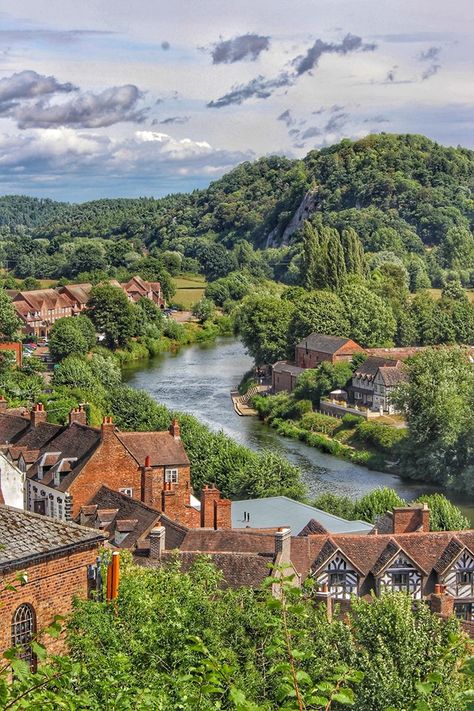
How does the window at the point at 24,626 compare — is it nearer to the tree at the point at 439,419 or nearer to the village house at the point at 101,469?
the village house at the point at 101,469

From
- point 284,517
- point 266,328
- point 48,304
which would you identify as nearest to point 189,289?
point 48,304

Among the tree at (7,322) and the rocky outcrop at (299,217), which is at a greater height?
the rocky outcrop at (299,217)

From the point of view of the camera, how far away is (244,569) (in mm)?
23891

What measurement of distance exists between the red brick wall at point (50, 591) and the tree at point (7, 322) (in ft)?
202

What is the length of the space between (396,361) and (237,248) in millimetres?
91837

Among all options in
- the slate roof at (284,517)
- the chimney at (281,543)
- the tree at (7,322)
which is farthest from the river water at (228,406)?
the chimney at (281,543)

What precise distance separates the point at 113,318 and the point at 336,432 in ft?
125

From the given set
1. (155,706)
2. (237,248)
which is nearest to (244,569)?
(155,706)

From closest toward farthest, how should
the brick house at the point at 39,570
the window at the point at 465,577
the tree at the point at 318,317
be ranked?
the brick house at the point at 39,570 → the window at the point at 465,577 → the tree at the point at 318,317

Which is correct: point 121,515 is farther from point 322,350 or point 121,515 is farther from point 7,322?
point 322,350

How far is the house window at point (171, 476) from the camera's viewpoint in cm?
3719

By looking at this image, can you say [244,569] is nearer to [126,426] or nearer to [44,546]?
[44,546]

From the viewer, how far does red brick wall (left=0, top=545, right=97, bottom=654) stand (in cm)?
1425

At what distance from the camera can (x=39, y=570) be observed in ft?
48.0
